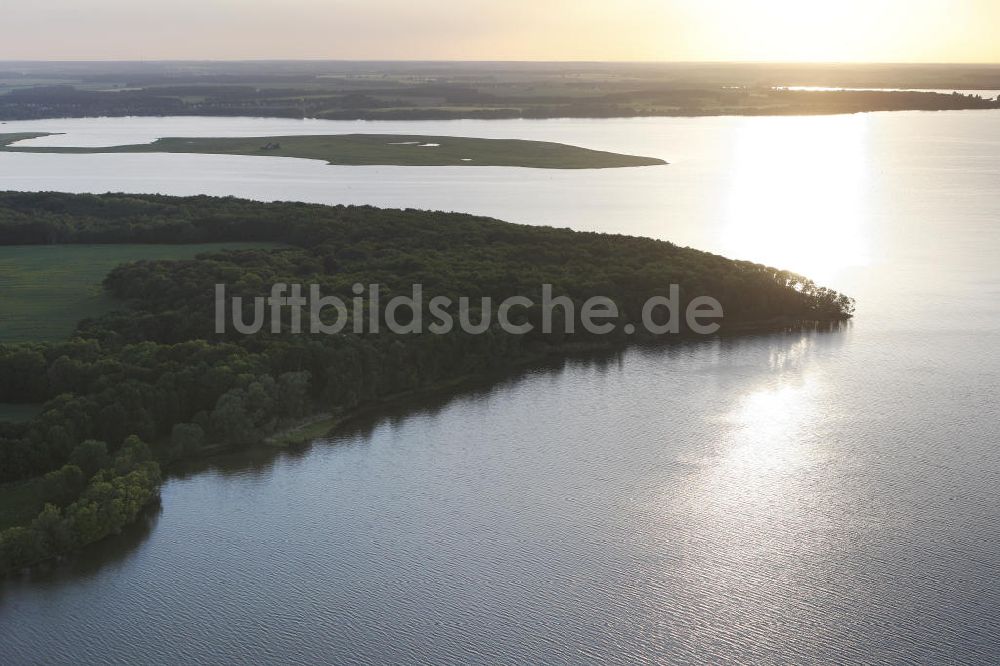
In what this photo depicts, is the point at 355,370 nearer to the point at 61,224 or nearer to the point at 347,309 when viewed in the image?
the point at 347,309

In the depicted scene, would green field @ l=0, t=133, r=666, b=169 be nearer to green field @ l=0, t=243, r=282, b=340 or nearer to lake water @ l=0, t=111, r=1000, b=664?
green field @ l=0, t=243, r=282, b=340

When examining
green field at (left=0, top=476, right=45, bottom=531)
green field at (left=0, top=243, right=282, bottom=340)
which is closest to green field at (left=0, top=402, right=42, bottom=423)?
green field at (left=0, top=476, right=45, bottom=531)

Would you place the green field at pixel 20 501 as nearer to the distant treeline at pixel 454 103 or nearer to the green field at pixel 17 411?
the green field at pixel 17 411

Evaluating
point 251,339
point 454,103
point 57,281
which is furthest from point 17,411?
point 454,103

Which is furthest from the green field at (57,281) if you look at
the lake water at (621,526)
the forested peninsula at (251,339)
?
the lake water at (621,526)

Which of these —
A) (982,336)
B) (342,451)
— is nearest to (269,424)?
(342,451)
